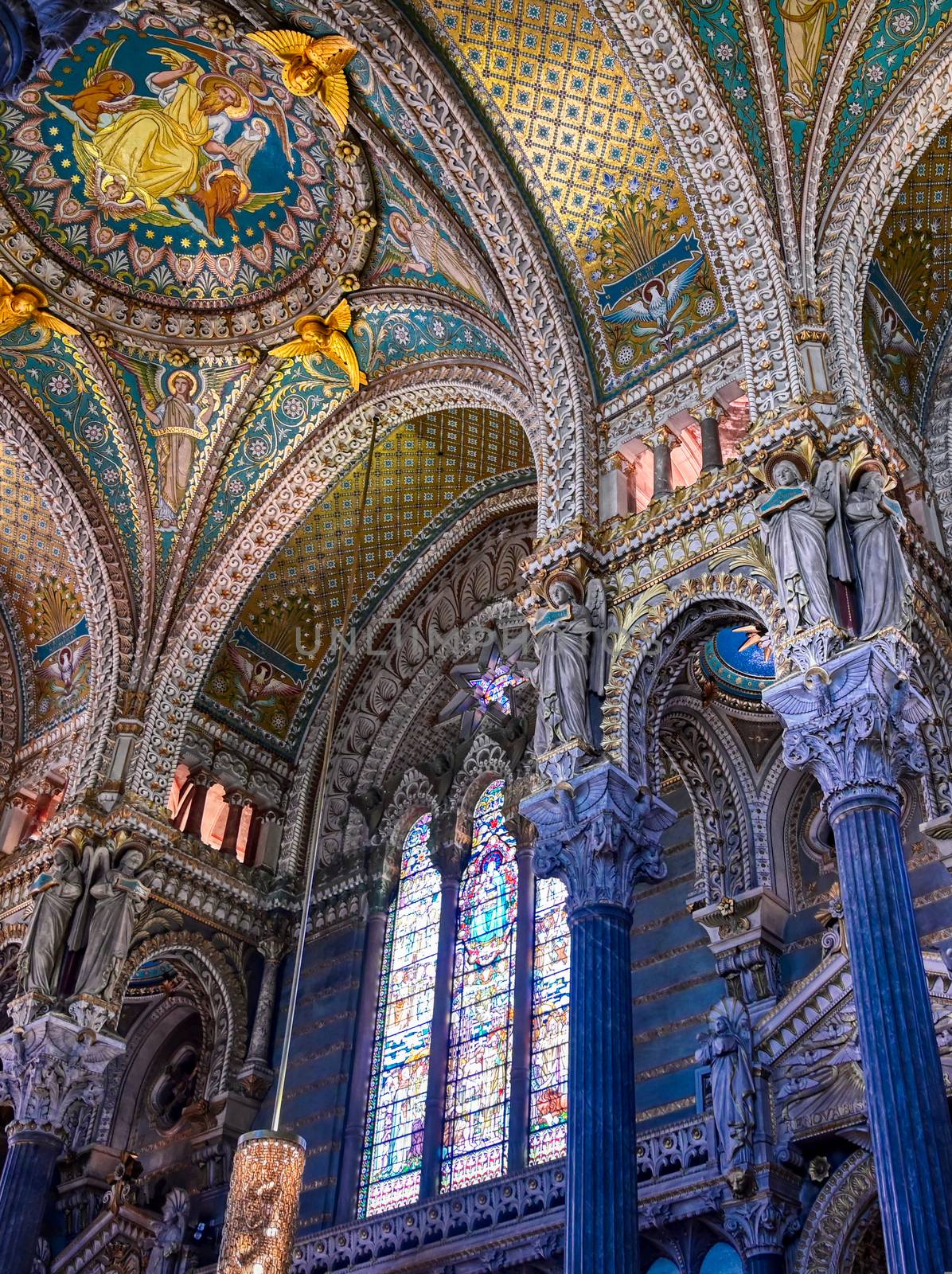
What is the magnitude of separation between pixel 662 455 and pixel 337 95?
4.59 m

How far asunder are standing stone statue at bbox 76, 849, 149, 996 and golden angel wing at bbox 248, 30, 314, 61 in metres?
7.84

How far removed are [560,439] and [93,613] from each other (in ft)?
21.3

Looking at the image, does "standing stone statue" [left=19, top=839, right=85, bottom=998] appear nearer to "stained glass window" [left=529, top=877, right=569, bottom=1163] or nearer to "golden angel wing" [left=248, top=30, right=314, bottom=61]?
"stained glass window" [left=529, top=877, right=569, bottom=1163]

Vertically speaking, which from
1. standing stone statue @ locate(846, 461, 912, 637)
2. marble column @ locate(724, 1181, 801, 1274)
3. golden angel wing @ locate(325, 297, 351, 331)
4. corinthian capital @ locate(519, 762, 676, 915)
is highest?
golden angel wing @ locate(325, 297, 351, 331)

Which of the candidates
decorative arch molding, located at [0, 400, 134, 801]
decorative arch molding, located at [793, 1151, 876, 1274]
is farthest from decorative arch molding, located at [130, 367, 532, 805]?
decorative arch molding, located at [793, 1151, 876, 1274]

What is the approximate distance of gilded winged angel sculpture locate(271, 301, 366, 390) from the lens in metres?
14.2

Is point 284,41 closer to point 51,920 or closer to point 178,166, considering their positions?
point 178,166

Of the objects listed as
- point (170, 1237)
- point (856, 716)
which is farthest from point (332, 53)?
point (170, 1237)

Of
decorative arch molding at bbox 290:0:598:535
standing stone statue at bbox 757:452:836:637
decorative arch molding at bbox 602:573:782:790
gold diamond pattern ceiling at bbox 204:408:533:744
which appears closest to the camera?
standing stone statue at bbox 757:452:836:637

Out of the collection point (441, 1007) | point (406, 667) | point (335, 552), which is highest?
point (335, 552)

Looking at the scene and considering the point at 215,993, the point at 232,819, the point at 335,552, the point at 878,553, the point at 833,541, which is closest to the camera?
the point at 878,553

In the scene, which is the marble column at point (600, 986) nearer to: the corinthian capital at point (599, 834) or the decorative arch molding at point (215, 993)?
the corinthian capital at point (599, 834)

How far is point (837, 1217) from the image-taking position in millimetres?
9242

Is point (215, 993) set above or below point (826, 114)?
below
